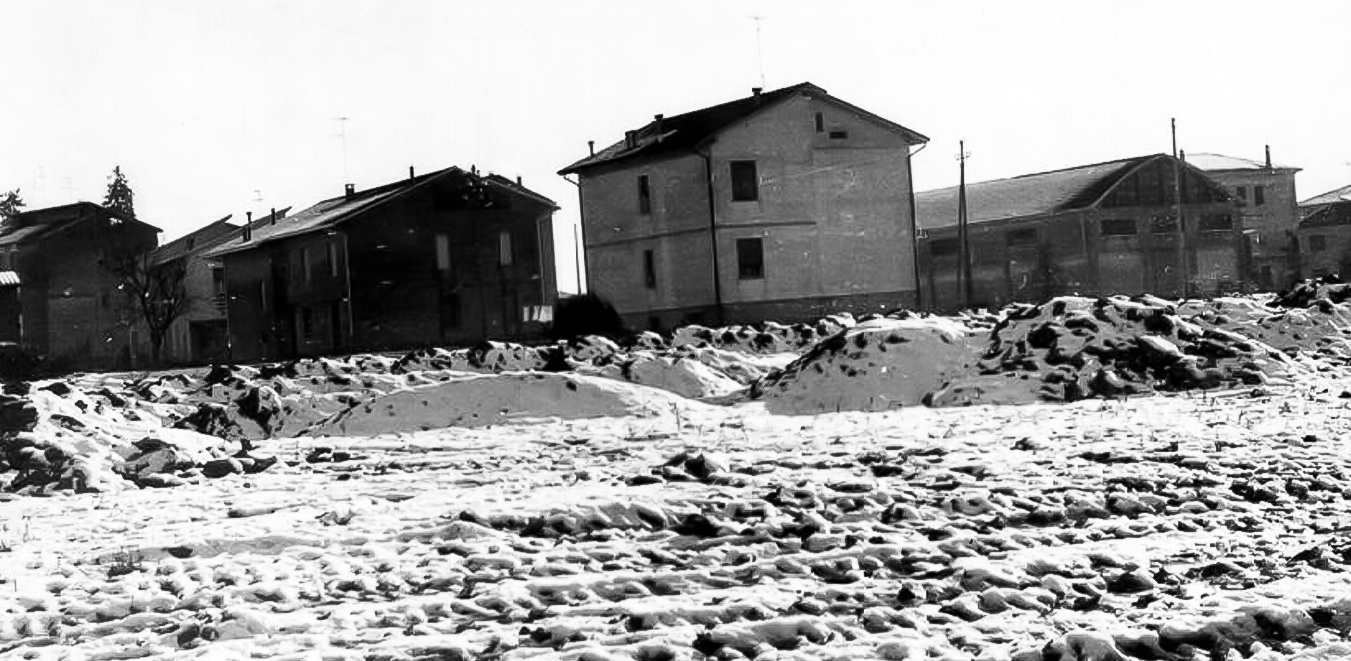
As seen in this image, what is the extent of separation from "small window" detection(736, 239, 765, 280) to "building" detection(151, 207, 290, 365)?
30.5 m

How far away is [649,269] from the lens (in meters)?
48.0

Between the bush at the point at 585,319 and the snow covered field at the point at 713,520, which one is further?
the bush at the point at 585,319

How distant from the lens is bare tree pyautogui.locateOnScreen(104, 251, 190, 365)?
6391 cm

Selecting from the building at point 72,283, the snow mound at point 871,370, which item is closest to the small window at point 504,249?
the building at point 72,283

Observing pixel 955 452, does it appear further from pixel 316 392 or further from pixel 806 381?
pixel 316 392

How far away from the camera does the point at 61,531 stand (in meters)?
9.53

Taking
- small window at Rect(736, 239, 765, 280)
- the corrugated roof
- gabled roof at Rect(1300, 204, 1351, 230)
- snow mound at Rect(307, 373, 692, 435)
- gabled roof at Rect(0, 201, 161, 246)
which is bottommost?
snow mound at Rect(307, 373, 692, 435)

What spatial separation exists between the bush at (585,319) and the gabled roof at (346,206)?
1270 centimetres

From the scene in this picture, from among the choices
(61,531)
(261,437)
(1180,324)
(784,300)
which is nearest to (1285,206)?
(784,300)

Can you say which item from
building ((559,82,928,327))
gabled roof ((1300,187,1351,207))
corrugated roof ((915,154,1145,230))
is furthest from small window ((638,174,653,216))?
gabled roof ((1300,187,1351,207))

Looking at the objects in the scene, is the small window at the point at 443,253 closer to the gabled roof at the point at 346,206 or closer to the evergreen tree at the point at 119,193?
the gabled roof at the point at 346,206

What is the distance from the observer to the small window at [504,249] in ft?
170

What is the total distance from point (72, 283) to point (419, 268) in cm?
2655

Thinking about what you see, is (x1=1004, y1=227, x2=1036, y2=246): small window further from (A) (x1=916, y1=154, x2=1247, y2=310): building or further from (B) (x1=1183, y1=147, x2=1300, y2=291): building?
(B) (x1=1183, y1=147, x2=1300, y2=291): building
